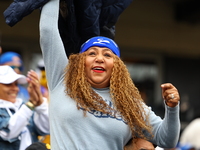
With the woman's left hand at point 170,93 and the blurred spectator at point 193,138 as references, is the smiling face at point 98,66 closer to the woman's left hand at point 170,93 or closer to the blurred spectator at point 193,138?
the woman's left hand at point 170,93

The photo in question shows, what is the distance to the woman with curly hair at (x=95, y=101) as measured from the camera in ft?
8.45

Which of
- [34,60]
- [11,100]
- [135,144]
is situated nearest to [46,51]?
[135,144]

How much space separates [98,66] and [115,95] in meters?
0.19

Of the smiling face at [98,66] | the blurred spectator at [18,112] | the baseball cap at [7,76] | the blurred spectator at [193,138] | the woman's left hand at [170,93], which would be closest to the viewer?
the woman's left hand at [170,93]

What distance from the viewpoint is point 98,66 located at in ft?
8.82

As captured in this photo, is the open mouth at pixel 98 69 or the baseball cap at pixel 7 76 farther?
the baseball cap at pixel 7 76

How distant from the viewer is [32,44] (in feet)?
29.7

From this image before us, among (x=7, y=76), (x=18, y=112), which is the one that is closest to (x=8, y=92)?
(x=7, y=76)

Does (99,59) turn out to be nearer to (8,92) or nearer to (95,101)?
(95,101)

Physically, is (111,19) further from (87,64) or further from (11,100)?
(11,100)

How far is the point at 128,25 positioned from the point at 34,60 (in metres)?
2.14

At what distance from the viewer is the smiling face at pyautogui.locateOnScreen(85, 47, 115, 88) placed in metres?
2.69

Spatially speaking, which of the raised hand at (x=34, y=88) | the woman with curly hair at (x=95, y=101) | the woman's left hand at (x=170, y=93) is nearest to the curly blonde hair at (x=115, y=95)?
the woman with curly hair at (x=95, y=101)

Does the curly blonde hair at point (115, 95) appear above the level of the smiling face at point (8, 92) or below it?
above
